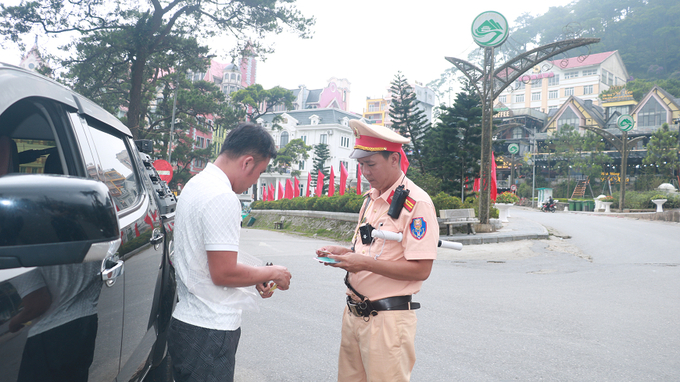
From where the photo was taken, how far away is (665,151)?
1624 inches

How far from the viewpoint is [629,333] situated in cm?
521

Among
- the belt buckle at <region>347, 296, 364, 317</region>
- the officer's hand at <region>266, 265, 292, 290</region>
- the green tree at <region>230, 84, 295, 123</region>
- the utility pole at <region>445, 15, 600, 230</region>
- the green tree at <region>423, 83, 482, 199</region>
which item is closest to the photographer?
the officer's hand at <region>266, 265, 292, 290</region>

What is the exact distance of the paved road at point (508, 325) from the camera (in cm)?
399

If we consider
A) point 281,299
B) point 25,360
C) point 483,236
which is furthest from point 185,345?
point 483,236

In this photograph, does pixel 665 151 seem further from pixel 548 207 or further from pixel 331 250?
pixel 331 250

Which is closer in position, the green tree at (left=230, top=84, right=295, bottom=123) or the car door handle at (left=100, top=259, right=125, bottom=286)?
the car door handle at (left=100, top=259, right=125, bottom=286)

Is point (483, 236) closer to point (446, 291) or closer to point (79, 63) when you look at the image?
point (446, 291)

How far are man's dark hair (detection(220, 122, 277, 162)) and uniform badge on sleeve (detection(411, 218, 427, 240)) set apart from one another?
0.77 metres

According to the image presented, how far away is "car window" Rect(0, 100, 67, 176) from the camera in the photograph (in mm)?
1820

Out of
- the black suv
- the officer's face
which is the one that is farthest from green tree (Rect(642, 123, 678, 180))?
the black suv

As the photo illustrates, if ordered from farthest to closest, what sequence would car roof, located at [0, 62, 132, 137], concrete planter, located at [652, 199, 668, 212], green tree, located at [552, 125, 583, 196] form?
green tree, located at [552, 125, 583, 196], concrete planter, located at [652, 199, 668, 212], car roof, located at [0, 62, 132, 137]

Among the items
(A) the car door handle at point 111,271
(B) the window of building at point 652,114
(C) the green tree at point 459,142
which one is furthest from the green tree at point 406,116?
(B) the window of building at point 652,114

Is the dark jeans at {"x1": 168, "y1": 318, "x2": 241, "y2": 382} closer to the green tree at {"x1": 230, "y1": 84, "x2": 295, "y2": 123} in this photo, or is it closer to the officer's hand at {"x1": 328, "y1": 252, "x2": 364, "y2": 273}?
the officer's hand at {"x1": 328, "y1": 252, "x2": 364, "y2": 273}

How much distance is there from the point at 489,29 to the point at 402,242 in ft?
50.7
